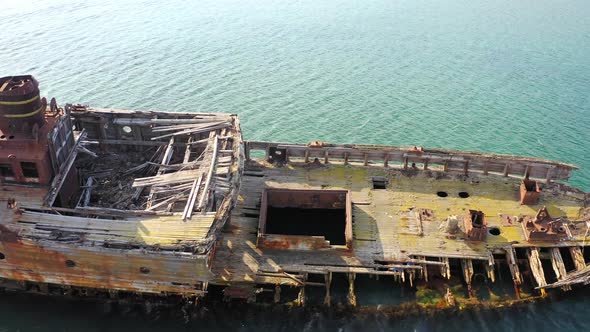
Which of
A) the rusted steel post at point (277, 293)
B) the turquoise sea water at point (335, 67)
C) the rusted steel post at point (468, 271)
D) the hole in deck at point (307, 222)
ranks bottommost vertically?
the rusted steel post at point (468, 271)

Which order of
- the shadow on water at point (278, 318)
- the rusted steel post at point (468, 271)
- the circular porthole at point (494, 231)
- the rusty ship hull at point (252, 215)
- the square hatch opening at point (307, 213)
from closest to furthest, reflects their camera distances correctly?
the rusty ship hull at point (252, 215)
the shadow on water at point (278, 318)
the rusted steel post at point (468, 271)
the circular porthole at point (494, 231)
the square hatch opening at point (307, 213)

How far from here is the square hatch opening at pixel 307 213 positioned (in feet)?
76.0

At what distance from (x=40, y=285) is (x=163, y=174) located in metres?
6.76

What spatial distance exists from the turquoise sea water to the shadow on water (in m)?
0.45

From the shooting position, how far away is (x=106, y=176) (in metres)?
23.5

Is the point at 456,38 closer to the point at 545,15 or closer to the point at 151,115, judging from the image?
the point at 545,15

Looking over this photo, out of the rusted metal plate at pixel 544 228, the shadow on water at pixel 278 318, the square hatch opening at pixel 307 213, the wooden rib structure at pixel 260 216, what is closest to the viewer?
the wooden rib structure at pixel 260 216

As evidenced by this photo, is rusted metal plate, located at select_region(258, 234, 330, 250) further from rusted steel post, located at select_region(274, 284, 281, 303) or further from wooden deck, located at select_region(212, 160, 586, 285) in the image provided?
rusted steel post, located at select_region(274, 284, 281, 303)

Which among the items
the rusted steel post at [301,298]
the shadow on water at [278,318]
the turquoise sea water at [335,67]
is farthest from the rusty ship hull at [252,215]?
the turquoise sea water at [335,67]

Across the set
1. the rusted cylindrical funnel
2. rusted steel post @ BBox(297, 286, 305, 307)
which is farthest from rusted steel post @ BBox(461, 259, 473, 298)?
the rusted cylindrical funnel

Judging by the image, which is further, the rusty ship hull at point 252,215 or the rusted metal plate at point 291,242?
the rusted metal plate at point 291,242

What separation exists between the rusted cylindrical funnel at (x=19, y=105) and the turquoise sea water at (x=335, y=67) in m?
7.45

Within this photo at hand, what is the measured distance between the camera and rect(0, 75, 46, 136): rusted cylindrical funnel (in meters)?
18.9

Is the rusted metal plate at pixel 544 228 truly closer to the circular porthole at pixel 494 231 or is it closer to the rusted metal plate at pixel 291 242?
the circular porthole at pixel 494 231
